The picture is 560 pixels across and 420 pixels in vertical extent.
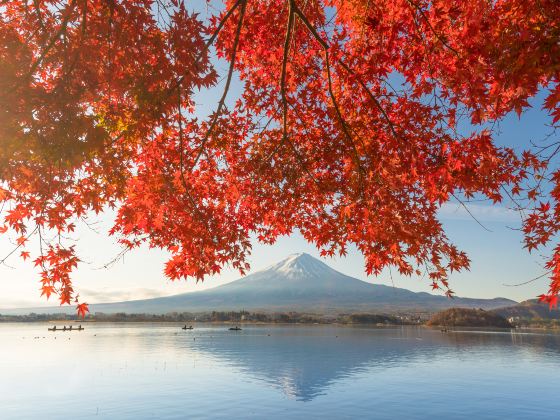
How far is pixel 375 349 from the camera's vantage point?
70812mm

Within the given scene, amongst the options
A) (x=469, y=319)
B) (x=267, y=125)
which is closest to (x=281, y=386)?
(x=267, y=125)

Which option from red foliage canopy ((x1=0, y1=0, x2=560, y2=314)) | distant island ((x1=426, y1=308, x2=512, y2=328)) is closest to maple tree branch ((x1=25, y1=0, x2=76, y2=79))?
red foliage canopy ((x1=0, y1=0, x2=560, y2=314))

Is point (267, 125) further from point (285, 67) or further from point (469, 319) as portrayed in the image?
point (469, 319)

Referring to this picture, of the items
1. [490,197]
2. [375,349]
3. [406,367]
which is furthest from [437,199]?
[375,349]

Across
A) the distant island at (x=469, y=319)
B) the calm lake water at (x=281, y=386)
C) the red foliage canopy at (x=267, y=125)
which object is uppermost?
the red foliage canopy at (x=267, y=125)

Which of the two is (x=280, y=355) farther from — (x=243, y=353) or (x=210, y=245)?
(x=210, y=245)

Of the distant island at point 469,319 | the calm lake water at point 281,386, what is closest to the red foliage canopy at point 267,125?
the calm lake water at point 281,386

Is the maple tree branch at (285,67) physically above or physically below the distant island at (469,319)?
above

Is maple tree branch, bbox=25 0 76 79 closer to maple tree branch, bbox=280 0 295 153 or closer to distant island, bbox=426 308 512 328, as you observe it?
maple tree branch, bbox=280 0 295 153

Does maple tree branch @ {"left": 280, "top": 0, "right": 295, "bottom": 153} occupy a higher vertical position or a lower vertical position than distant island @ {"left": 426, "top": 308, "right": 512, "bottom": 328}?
higher

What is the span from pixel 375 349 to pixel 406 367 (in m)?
21.9

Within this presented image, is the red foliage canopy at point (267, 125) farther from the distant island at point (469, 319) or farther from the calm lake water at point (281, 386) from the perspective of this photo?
the distant island at point (469, 319)

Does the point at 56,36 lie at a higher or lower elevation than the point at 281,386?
higher

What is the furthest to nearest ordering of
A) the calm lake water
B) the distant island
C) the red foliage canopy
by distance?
the distant island, the calm lake water, the red foliage canopy
